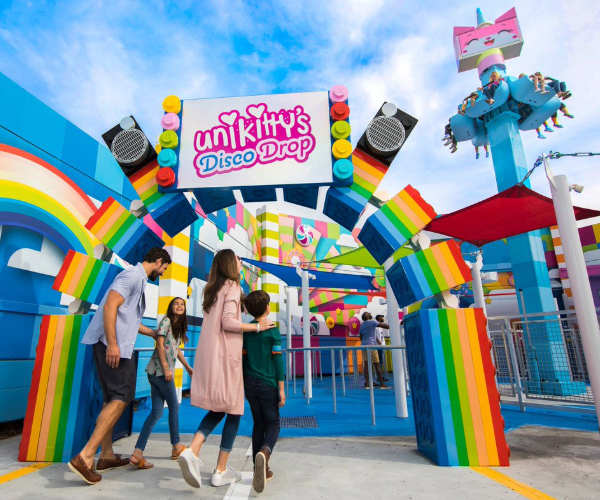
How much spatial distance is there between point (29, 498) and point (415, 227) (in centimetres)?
353

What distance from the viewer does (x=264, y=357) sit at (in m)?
2.73

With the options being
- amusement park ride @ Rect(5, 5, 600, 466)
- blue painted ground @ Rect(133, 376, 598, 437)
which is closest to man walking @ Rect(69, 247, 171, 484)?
amusement park ride @ Rect(5, 5, 600, 466)

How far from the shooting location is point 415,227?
3771 mm

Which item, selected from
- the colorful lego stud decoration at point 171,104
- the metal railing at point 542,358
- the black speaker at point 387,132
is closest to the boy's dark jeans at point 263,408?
the black speaker at point 387,132

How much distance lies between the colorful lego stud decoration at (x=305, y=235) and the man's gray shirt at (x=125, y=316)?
1256 centimetres

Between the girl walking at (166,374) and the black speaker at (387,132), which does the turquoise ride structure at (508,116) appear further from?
the girl walking at (166,374)

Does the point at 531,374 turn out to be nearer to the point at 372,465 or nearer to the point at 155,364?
the point at 372,465

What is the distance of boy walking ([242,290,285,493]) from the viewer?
266 cm

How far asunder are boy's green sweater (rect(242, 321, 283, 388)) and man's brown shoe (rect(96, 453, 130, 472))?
50.2 inches

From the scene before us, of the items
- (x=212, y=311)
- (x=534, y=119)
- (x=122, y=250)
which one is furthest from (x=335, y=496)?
(x=534, y=119)

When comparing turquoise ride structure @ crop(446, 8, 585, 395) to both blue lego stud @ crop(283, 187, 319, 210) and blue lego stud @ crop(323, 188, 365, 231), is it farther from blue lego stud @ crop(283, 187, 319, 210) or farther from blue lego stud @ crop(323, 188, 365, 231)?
blue lego stud @ crop(283, 187, 319, 210)

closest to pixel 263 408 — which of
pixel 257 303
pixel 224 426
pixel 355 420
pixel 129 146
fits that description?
pixel 224 426

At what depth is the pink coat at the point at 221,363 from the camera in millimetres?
2547

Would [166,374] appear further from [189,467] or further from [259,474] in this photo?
[259,474]
